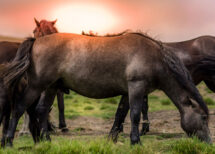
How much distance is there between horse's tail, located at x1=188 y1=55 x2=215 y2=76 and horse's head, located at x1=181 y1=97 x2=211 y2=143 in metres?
2.46

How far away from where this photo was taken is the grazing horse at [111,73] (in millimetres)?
4604

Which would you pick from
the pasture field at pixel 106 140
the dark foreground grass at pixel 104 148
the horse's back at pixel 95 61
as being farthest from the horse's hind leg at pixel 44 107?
the dark foreground grass at pixel 104 148

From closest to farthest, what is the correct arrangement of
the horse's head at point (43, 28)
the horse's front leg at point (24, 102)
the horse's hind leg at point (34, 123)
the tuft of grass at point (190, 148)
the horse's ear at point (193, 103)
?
the tuft of grass at point (190, 148), the horse's ear at point (193, 103), the horse's front leg at point (24, 102), the horse's hind leg at point (34, 123), the horse's head at point (43, 28)

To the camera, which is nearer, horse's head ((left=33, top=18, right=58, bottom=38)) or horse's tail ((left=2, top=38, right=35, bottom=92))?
horse's tail ((left=2, top=38, right=35, bottom=92))

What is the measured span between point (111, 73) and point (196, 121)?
1454 mm

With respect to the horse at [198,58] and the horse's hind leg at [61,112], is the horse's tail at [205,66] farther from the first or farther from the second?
the horse's hind leg at [61,112]

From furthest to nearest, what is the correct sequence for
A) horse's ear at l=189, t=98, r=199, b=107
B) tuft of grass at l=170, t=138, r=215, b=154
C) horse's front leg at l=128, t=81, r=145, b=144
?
horse's ear at l=189, t=98, r=199, b=107, horse's front leg at l=128, t=81, r=145, b=144, tuft of grass at l=170, t=138, r=215, b=154

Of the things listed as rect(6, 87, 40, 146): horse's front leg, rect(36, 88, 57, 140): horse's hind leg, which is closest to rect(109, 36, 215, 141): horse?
rect(36, 88, 57, 140): horse's hind leg

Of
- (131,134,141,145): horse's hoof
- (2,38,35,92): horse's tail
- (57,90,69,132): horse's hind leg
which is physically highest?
(2,38,35,92): horse's tail

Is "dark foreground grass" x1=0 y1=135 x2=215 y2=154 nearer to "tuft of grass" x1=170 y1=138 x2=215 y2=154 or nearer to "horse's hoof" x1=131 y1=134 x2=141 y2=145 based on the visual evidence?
"tuft of grass" x1=170 y1=138 x2=215 y2=154

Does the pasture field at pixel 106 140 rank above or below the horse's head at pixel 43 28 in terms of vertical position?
below

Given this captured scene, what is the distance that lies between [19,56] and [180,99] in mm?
2602

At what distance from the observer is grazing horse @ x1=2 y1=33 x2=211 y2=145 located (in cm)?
460

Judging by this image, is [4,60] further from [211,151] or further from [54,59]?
[211,151]
